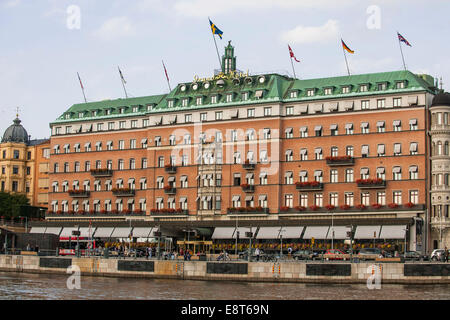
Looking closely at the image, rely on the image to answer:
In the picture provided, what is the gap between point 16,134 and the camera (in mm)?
178125

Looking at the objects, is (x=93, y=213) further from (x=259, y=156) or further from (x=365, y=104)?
(x=365, y=104)

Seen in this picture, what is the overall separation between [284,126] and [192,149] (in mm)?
15920

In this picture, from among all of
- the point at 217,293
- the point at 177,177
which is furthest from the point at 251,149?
the point at 217,293

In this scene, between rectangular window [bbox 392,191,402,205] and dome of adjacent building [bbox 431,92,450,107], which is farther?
rectangular window [bbox 392,191,402,205]

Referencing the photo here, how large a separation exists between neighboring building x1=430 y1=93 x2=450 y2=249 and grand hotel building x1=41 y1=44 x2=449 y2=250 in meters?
1.03

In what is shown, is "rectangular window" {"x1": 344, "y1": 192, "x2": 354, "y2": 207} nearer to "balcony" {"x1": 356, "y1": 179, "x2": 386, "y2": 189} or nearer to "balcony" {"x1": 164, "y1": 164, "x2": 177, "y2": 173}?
"balcony" {"x1": 356, "y1": 179, "x2": 386, "y2": 189}

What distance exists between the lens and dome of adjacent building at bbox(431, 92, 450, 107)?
4469 inches

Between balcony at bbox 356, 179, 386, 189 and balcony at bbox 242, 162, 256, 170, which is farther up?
balcony at bbox 242, 162, 256, 170

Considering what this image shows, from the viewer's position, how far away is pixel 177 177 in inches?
5256

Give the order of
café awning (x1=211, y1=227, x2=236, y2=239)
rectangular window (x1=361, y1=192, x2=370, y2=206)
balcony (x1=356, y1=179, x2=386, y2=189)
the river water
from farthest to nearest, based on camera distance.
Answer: café awning (x1=211, y1=227, x2=236, y2=239) < rectangular window (x1=361, y1=192, x2=370, y2=206) < balcony (x1=356, y1=179, x2=386, y2=189) < the river water

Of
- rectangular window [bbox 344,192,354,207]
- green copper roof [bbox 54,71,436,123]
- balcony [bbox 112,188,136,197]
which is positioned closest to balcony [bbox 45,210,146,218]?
balcony [bbox 112,188,136,197]

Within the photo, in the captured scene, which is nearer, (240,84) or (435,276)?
(435,276)

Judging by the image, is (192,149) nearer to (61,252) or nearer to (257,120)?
(257,120)

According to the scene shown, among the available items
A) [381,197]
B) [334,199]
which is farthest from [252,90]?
[381,197]
